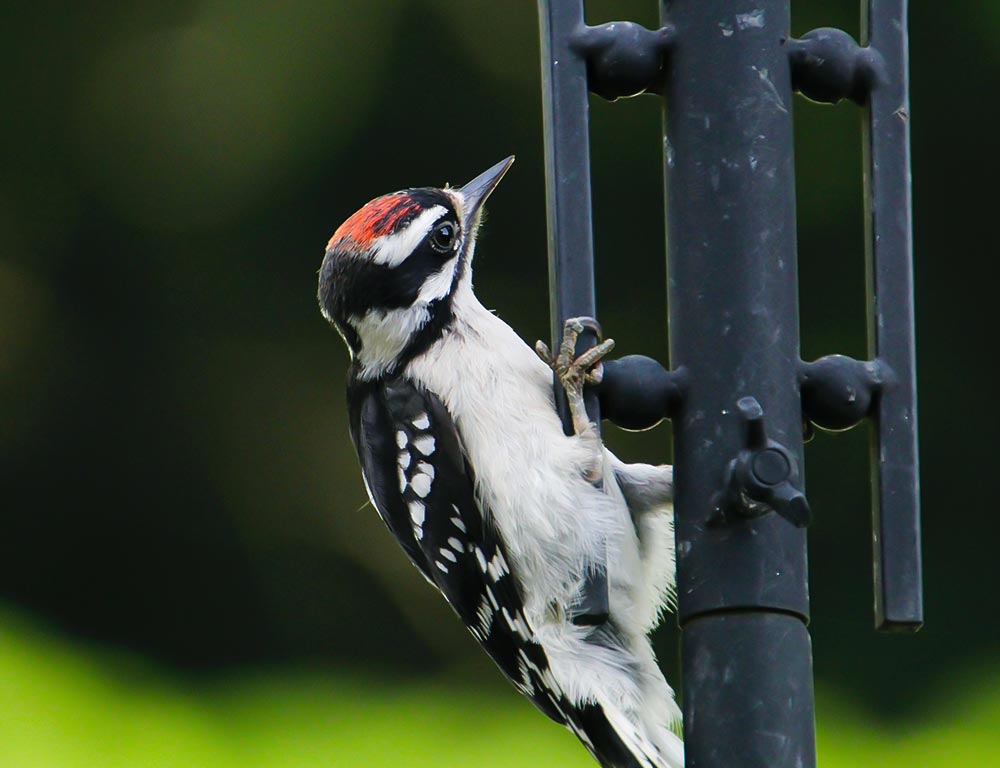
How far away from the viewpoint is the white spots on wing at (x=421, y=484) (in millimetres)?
3590

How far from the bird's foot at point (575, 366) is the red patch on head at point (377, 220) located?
0.93 metres

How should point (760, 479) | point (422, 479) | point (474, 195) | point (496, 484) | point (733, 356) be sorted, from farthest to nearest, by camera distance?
1. point (474, 195)
2. point (422, 479)
3. point (496, 484)
4. point (733, 356)
5. point (760, 479)

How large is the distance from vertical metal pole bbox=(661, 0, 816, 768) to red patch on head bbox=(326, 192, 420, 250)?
1.08 meters

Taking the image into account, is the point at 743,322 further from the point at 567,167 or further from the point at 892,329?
the point at 567,167

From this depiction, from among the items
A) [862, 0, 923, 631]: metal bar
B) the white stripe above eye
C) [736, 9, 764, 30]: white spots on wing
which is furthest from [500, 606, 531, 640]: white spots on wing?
[736, 9, 764, 30]: white spots on wing

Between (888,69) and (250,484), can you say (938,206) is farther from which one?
(888,69)

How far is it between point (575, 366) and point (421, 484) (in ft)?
3.69

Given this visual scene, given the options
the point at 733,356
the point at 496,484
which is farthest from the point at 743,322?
the point at 496,484

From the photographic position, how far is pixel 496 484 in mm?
3494

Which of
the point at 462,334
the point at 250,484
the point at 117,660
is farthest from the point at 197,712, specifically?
the point at 462,334

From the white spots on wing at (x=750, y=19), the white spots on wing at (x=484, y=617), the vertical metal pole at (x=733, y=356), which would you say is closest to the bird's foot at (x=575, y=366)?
the vertical metal pole at (x=733, y=356)

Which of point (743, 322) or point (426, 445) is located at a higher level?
point (743, 322)

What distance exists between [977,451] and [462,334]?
1.87m

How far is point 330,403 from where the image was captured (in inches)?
202
